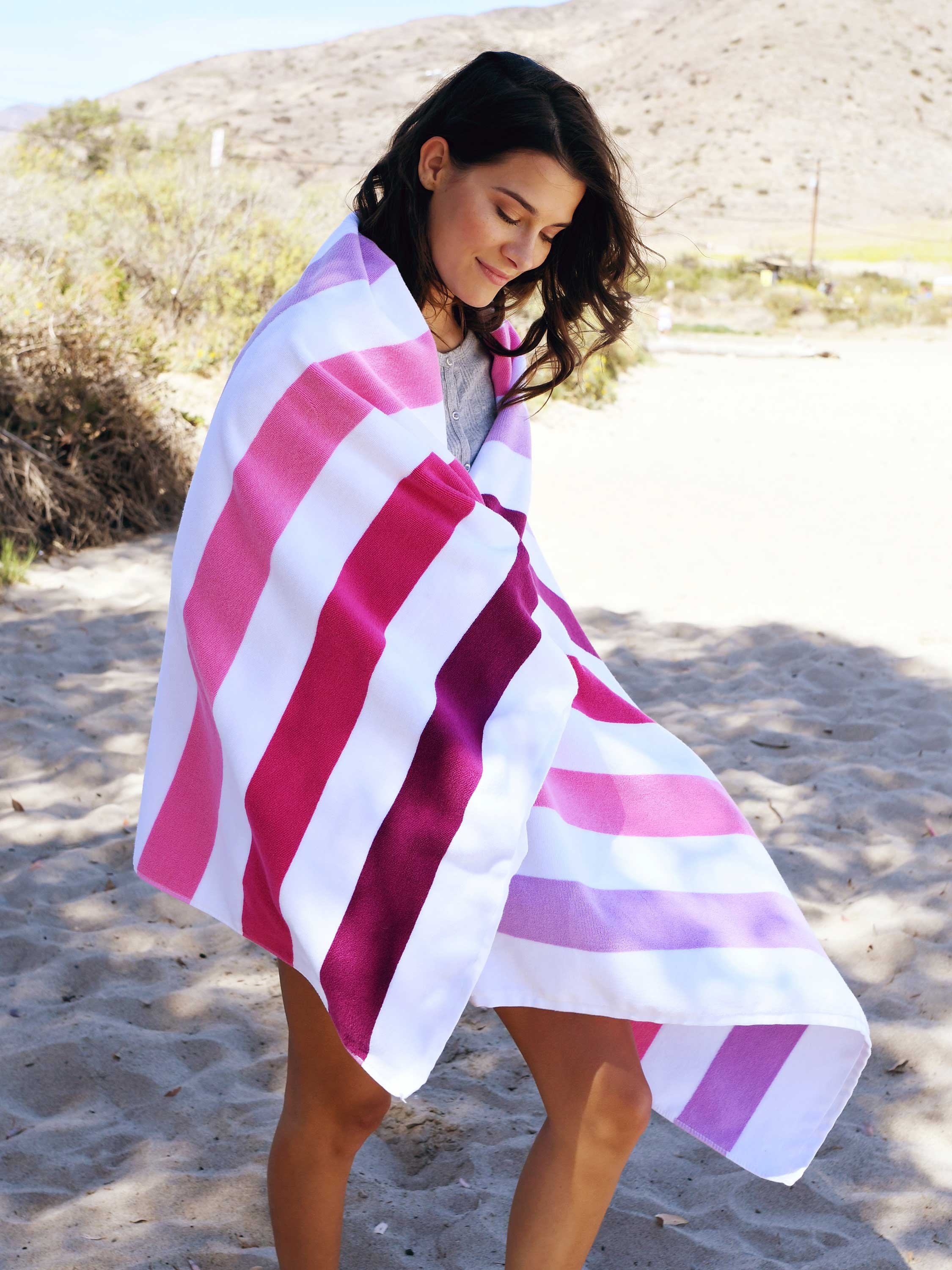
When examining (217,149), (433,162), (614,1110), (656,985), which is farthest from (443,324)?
(217,149)

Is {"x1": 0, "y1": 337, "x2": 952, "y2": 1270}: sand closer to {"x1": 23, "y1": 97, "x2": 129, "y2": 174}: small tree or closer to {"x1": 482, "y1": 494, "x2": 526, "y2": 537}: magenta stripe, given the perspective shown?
{"x1": 482, "y1": 494, "x2": 526, "y2": 537}: magenta stripe

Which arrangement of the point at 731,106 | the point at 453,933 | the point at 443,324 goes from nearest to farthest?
the point at 453,933 < the point at 443,324 < the point at 731,106

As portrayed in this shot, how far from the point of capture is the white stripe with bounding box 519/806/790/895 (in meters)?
1.33

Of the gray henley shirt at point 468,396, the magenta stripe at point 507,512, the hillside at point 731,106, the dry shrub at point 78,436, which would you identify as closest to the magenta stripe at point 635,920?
the magenta stripe at point 507,512

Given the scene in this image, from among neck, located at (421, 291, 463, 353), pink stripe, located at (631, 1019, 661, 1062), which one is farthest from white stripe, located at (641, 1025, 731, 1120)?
neck, located at (421, 291, 463, 353)

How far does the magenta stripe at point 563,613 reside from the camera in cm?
164

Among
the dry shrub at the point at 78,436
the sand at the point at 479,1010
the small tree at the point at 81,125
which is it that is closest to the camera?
the sand at the point at 479,1010

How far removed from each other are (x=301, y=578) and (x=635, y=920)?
1.78 ft

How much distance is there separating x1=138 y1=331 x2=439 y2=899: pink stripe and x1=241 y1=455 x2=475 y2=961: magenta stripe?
93mm

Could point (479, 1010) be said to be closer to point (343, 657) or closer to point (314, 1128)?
point (314, 1128)

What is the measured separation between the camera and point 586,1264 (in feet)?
6.35

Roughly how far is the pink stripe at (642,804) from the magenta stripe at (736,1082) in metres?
0.28

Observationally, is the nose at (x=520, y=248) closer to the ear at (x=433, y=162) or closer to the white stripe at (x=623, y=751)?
the ear at (x=433, y=162)

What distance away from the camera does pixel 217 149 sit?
12.7 m
